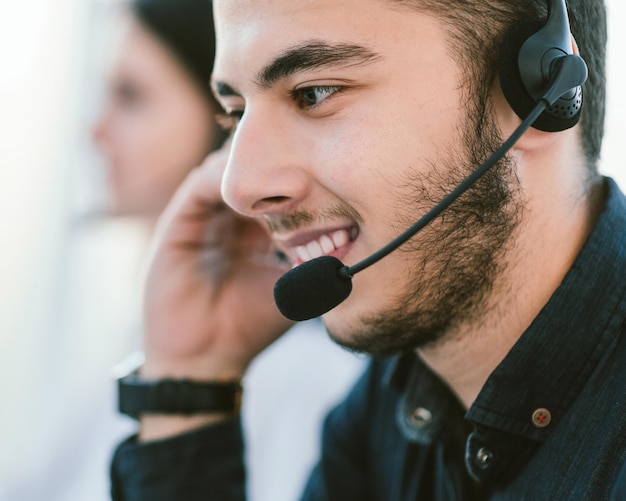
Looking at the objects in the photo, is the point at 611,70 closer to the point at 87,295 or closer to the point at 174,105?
the point at 174,105

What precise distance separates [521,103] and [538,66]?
0.16 feet

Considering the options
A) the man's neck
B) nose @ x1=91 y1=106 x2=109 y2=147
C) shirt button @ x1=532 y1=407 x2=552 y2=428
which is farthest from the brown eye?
nose @ x1=91 y1=106 x2=109 y2=147

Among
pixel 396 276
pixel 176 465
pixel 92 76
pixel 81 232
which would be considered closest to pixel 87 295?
pixel 81 232

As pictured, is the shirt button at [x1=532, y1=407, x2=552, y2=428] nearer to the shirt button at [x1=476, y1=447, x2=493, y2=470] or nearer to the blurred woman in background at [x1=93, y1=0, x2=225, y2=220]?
the shirt button at [x1=476, y1=447, x2=493, y2=470]

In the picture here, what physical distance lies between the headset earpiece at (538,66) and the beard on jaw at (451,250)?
56mm

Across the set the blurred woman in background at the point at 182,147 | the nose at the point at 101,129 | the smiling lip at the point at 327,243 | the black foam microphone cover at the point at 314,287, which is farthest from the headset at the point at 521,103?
the nose at the point at 101,129

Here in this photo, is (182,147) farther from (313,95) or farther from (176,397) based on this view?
(313,95)

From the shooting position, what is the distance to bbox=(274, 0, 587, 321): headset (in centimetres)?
86

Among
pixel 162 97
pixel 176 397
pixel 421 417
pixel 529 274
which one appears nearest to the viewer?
pixel 529 274

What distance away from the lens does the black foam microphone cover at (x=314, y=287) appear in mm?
909

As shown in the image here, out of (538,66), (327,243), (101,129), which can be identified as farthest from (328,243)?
(101,129)

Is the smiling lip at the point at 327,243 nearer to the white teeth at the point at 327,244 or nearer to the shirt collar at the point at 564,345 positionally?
the white teeth at the point at 327,244

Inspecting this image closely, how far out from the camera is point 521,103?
897 millimetres

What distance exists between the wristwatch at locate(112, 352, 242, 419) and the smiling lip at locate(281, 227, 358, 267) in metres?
0.38
